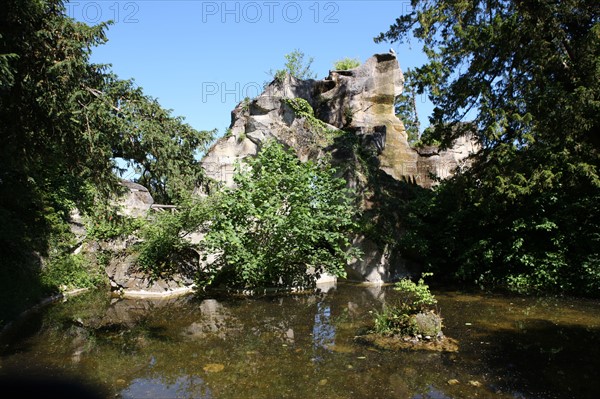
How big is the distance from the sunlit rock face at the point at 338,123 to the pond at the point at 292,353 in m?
9.90

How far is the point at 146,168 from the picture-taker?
827 centimetres

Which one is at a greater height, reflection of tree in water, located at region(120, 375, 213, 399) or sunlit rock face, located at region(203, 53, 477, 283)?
sunlit rock face, located at region(203, 53, 477, 283)

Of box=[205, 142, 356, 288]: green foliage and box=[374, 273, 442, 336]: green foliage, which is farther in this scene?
box=[205, 142, 356, 288]: green foliage

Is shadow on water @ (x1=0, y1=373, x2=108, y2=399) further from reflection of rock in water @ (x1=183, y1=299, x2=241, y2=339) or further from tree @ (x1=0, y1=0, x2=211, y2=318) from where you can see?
tree @ (x1=0, y1=0, x2=211, y2=318)

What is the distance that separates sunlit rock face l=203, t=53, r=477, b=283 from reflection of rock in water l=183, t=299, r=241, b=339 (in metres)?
9.47

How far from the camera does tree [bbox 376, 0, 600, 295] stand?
12.6 meters

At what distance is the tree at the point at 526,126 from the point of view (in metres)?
12.6

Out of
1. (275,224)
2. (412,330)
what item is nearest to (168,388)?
(412,330)

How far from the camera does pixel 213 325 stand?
9.80m

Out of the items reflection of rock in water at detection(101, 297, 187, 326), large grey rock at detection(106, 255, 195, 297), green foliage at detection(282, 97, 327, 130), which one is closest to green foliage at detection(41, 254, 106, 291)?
large grey rock at detection(106, 255, 195, 297)

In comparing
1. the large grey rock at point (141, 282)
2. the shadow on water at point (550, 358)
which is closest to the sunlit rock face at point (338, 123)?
the large grey rock at point (141, 282)

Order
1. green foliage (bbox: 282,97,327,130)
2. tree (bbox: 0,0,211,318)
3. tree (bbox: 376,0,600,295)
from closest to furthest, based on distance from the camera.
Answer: tree (bbox: 0,0,211,318) → tree (bbox: 376,0,600,295) → green foliage (bbox: 282,97,327,130)

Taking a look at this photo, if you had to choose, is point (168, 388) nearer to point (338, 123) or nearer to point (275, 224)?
point (275, 224)

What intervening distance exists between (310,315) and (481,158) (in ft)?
25.8
